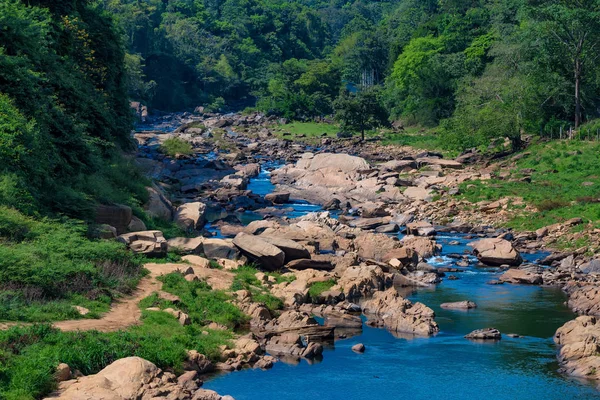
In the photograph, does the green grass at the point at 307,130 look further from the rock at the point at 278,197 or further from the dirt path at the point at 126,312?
the dirt path at the point at 126,312

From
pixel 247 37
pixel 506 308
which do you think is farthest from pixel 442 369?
pixel 247 37

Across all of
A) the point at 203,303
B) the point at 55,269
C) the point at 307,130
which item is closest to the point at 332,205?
the point at 203,303

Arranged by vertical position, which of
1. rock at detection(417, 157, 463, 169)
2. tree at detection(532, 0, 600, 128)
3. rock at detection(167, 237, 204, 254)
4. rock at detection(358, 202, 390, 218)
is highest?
tree at detection(532, 0, 600, 128)

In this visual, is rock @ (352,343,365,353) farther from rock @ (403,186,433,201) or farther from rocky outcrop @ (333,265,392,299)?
rock @ (403,186,433,201)

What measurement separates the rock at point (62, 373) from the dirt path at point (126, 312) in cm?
274

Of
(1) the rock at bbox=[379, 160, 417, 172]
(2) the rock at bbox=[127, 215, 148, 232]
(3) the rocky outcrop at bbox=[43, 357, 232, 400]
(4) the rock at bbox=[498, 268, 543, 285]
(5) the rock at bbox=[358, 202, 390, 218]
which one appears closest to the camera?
(3) the rocky outcrop at bbox=[43, 357, 232, 400]

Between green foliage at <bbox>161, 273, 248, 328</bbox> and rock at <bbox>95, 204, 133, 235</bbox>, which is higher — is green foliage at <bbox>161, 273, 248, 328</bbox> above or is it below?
below

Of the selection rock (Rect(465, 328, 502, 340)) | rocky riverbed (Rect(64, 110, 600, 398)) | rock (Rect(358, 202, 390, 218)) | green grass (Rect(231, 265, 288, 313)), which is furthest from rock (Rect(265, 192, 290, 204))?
rock (Rect(465, 328, 502, 340))

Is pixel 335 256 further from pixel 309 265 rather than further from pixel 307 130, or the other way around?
pixel 307 130

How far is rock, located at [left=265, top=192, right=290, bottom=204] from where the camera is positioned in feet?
175

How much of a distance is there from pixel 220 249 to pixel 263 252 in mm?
2159

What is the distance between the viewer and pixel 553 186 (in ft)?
155

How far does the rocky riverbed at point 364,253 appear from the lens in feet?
82.9

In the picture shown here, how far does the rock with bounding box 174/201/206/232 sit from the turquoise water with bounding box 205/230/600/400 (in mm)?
15861
